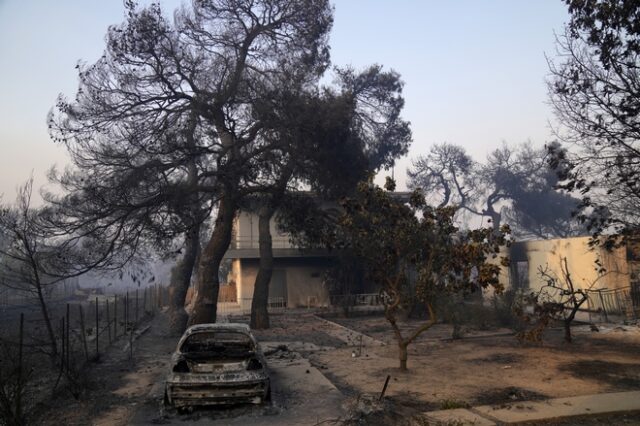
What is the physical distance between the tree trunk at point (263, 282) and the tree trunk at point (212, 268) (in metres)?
4.23

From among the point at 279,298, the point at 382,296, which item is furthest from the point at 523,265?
the point at 382,296

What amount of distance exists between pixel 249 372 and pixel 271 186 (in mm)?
10716

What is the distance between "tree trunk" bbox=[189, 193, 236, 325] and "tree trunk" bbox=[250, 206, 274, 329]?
423cm

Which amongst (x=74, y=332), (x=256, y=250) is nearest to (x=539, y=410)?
(x=74, y=332)

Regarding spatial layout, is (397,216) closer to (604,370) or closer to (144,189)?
(604,370)

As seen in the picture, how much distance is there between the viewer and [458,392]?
391 inches

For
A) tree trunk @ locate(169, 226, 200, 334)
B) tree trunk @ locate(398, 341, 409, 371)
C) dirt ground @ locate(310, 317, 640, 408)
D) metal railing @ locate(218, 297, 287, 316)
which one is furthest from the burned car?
metal railing @ locate(218, 297, 287, 316)

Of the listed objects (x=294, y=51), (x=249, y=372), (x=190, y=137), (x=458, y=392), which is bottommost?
(x=458, y=392)

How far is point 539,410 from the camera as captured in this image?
27.9 ft

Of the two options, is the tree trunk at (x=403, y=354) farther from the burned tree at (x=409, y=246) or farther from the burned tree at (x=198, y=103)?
the burned tree at (x=198, y=103)

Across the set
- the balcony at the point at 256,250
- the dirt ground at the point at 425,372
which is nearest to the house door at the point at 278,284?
the balcony at the point at 256,250

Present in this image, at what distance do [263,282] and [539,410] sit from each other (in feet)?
55.8

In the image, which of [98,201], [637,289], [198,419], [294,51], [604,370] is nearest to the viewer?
[198,419]

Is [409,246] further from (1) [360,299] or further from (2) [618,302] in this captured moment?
(1) [360,299]
